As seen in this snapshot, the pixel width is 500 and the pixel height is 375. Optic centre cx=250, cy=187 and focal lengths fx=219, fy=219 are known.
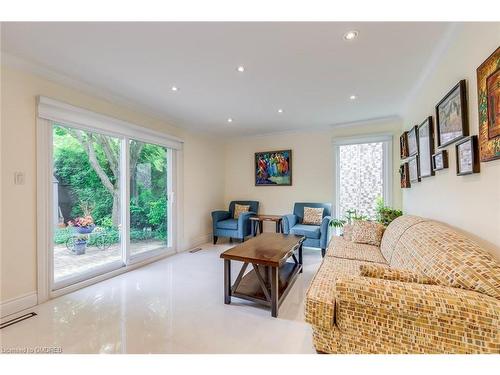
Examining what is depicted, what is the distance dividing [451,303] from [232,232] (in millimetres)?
3780

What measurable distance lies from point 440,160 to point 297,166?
299cm

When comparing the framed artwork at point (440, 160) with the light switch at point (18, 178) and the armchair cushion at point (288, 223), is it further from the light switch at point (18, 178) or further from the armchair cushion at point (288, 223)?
the light switch at point (18, 178)

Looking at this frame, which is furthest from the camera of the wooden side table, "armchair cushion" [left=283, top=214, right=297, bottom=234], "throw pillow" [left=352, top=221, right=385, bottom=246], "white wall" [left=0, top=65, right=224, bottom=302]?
the wooden side table

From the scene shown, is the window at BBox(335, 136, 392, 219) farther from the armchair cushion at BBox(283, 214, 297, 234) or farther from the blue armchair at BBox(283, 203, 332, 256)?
the armchair cushion at BBox(283, 214, 297, 234)

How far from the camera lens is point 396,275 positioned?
1332mm

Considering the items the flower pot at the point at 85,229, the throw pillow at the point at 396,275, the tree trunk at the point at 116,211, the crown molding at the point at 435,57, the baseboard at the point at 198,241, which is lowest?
the baseboard at the point at 198,241

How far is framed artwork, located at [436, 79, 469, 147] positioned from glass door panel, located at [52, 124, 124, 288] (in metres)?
3.82

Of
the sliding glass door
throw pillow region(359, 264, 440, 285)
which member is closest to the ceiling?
the sliding glass door

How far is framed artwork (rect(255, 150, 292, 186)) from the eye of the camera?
4957 millimetres

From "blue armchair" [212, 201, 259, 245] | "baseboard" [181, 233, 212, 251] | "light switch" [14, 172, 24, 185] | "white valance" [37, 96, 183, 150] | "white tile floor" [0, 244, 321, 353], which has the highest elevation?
"white valance" [37, 96, 183, 150]

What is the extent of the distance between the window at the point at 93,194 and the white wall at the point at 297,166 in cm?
197

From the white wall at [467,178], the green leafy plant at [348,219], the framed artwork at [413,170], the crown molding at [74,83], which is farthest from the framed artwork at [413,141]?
the crown molding at [74,83]

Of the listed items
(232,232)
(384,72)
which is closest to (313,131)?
(384,72)

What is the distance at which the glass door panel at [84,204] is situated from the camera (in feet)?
8.38
